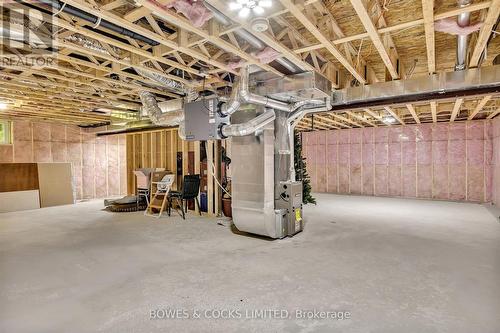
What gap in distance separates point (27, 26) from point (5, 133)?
278 inches

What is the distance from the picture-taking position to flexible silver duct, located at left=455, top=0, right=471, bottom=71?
2.20 meters

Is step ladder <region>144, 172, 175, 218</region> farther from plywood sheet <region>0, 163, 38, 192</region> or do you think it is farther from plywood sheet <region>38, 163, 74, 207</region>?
plywood sheet <region>0, 163, 38, 192</region>

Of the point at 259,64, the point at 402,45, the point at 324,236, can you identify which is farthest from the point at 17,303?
the point at 402,45

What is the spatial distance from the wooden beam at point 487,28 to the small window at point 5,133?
33.7 ft

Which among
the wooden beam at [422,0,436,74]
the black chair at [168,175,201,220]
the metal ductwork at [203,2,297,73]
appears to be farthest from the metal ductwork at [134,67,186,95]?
the wooden beam at [422,0,436,74]

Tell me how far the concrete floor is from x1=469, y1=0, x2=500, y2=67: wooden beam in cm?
240

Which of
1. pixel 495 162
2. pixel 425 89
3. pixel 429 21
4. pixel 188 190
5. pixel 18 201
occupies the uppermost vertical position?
pixel 429 21

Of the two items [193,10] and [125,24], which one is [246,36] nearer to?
[193,10]

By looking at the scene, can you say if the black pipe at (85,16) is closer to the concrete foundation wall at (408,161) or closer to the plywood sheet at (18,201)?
the plywood sheet at (18,201)

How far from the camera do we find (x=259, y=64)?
10.7 feet

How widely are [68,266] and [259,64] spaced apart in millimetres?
3292

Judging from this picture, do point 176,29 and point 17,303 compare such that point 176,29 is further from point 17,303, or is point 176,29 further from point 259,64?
point 17,303

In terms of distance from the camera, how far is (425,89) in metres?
3.79

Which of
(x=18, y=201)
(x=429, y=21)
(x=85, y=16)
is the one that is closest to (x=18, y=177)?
(x=18, y=201)
